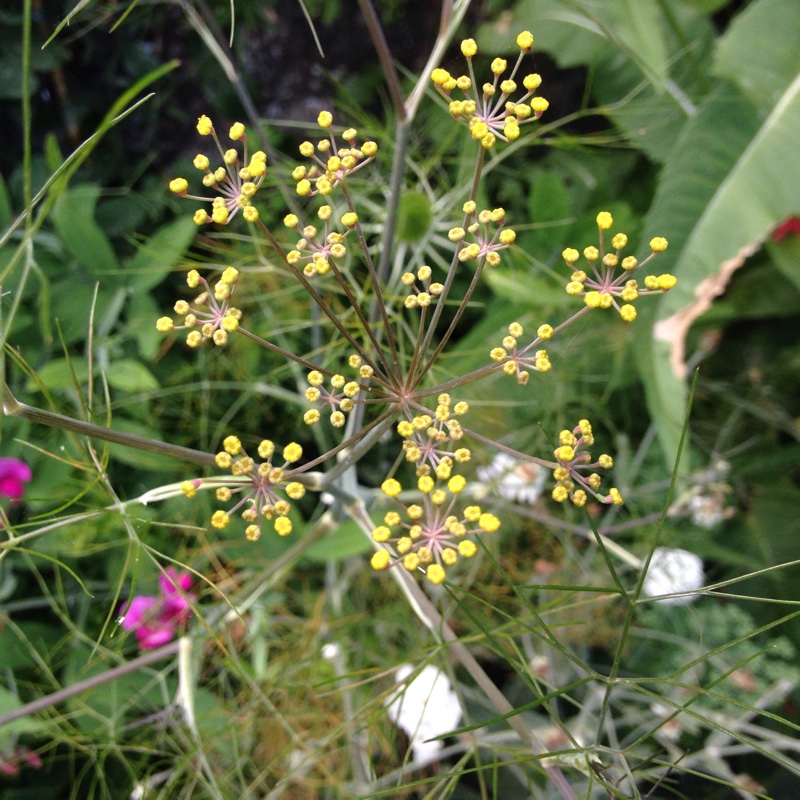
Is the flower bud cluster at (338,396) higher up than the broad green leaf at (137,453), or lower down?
higher up

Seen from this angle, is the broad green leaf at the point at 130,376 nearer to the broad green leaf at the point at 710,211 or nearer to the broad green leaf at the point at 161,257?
A: the broad green leaf at the point at 161,257

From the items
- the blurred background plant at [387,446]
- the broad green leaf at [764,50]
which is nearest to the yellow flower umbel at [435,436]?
the blurred background plant at [387,446]

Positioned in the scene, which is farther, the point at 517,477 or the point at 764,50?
the point at 517,477

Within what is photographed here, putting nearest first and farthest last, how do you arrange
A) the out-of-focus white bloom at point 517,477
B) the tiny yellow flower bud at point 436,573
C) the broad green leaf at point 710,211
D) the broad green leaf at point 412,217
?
the tiny yellow flower bud at point 436,573 → the broad green leaf at point 412,217 → the broad green leaf at point 710,211 → the out-of-focus white bloom at point 517,477

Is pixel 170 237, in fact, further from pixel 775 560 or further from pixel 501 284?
pixel 775 560

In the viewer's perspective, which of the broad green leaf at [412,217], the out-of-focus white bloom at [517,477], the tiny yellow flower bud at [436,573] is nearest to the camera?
the tiny yellow flower bud at [436,573]

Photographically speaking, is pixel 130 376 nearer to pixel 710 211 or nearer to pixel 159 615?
pixel 159 615

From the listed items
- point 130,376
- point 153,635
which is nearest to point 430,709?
point 153,635
